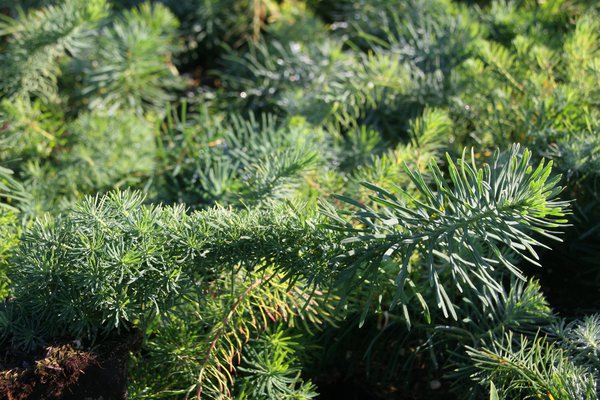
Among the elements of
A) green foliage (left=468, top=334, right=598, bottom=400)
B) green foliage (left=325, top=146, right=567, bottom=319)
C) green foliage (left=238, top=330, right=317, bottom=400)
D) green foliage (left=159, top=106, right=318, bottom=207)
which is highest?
green foliage (left=325, top=146, right=567, bottom=319)

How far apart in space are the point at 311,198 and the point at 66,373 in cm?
32

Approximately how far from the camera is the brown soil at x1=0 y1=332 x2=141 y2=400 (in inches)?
28.2

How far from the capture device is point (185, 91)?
1.49 meters

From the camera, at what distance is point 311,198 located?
0.79 meters

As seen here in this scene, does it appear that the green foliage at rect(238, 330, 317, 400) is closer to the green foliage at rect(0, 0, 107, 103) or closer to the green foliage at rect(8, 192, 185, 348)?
the green foliage at rect(8, 192, 185, 348)

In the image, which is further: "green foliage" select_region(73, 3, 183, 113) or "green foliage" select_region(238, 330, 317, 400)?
"green foliage" select_region(73, 3, 183, 113)

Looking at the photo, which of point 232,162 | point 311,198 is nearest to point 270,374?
point 311,198

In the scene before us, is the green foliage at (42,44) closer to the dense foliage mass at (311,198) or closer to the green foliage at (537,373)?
the dense foliage mass at (311,198)

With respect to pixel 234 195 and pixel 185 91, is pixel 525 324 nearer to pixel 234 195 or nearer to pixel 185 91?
pixel 234 195

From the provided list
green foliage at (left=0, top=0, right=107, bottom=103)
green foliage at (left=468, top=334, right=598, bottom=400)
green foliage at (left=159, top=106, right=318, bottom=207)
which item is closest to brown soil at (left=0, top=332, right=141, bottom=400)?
green foliage at (left=159, top=106, right=318, bottom=207)

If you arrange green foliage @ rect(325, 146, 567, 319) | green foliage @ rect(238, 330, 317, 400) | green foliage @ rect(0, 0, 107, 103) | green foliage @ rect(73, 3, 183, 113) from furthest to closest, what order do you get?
1. green foliage @ rect(73, 3, 183, 113)
2. green foliage @ rect(0, 0, 107, 103)
3. green foliage @ rect(238, 330, 317, 400)
4. green foliage @ rect(325, 146, 567, 319)

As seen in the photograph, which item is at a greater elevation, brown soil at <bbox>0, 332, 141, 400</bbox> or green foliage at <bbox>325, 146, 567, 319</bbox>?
green foliage at <bbox>325, 146, 567, 319</bbox>

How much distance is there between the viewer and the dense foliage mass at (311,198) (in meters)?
0.73

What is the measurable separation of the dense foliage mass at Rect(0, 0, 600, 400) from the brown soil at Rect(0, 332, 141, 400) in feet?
0.09
